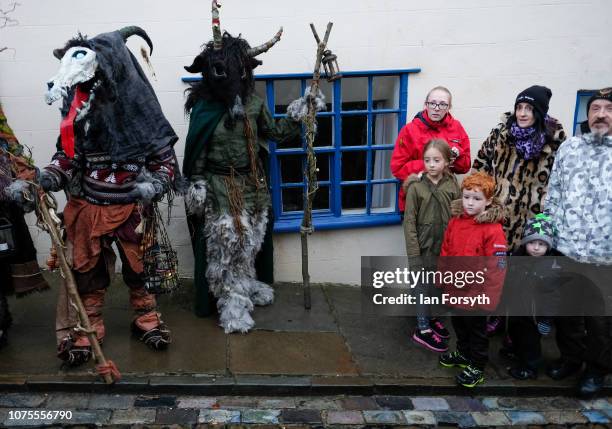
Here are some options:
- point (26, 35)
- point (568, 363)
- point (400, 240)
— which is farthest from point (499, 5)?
point (26, 35)

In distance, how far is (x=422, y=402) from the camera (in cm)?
374

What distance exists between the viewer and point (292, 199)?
536 centimetres

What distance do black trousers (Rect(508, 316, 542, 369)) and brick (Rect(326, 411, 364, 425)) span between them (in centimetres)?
128

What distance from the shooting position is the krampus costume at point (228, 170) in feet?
13.4

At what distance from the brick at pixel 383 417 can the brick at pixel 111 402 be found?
1.48 meters

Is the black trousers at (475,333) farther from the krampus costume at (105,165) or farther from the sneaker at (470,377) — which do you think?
the krampus costume at (105,165)

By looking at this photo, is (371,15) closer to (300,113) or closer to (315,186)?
(300,113)

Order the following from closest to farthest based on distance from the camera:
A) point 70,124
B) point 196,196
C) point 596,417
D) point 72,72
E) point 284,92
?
point 72,72 → point 70,124 → point 596,417 → point 196,196 → point 284,92

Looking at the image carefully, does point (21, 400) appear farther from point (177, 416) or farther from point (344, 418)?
point (344, 418)

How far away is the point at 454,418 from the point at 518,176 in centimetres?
184

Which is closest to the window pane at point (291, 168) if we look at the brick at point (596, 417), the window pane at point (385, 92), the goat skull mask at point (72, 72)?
the window pane at point (385, 92)

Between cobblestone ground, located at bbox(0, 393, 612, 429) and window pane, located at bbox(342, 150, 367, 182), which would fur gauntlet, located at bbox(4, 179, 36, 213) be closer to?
cobblestone ground, located at bbox(0, 393, 612, 429)

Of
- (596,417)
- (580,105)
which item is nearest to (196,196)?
(596,417)

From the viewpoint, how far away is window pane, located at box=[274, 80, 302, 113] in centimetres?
497
